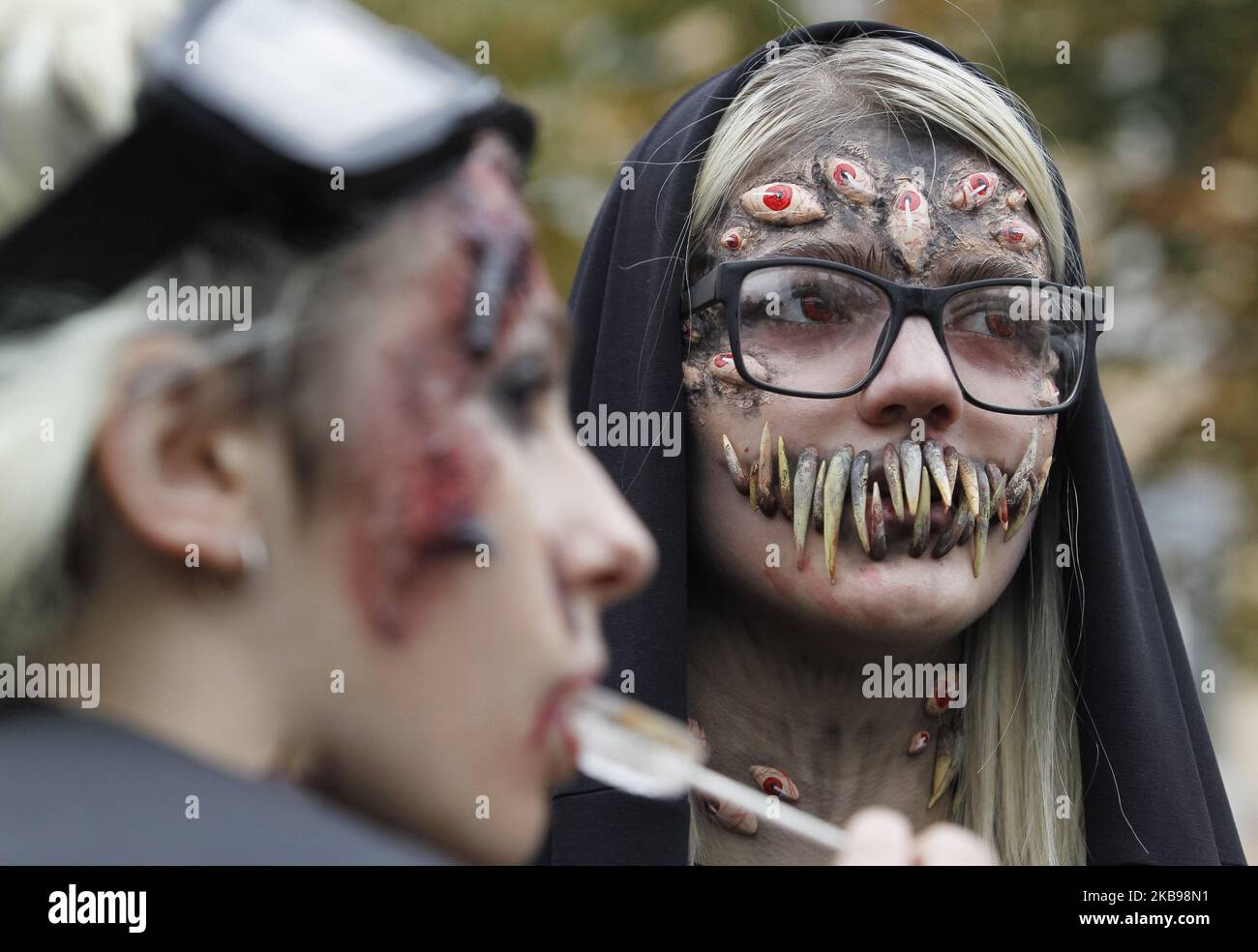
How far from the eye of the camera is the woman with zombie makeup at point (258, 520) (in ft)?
4.20

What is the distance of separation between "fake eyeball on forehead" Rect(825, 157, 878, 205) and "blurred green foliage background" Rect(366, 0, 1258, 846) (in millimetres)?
2678

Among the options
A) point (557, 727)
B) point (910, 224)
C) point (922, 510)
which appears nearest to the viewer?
point (557, 727)

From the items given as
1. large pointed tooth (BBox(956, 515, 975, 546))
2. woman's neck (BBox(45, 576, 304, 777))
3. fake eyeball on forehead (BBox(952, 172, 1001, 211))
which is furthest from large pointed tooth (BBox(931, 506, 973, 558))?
woman's neck (BBox(45, 576, 304, 777))

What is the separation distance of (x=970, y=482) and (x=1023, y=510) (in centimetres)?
17

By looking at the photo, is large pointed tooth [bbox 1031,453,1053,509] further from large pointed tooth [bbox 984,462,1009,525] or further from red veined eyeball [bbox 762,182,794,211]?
red veined eyeball [bbox 762,182,794,211]

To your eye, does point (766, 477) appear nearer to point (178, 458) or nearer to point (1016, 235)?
point (1016, 235)

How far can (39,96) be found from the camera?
1.34 m

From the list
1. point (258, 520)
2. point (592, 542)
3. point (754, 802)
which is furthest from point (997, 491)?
point (258, 520)

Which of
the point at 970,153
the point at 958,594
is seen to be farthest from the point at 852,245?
the point at 958,594

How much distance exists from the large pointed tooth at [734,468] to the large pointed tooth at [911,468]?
11.7 inches

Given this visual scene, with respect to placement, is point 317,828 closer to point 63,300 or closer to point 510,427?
point 510,427

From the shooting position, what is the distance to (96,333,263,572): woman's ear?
1283mm

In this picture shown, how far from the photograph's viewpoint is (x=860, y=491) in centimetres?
258

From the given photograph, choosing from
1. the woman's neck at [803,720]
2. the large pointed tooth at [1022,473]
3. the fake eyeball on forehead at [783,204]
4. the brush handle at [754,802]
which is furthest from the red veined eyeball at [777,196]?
the brush handle at [754,802]
